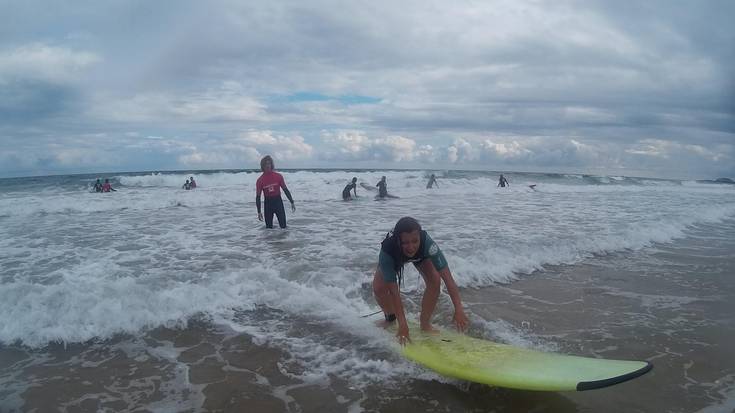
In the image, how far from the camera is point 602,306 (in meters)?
5.64

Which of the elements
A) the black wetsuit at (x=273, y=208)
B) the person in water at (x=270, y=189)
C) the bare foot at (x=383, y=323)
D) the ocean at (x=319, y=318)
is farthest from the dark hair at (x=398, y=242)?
the black wetsuit at (x=273, y=208)

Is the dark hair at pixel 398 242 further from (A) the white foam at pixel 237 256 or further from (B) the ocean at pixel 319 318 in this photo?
(A) the white foam at pixel 237 256

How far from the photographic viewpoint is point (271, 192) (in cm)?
1073

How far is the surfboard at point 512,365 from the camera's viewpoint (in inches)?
122

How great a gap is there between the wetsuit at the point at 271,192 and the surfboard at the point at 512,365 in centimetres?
700

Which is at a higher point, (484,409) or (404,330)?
(404,330)

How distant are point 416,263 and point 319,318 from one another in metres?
1.51

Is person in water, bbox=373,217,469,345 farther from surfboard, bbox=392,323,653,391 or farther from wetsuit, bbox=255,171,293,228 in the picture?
wetsuit, bbox=255,171,293,228

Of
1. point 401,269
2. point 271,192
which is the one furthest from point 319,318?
point 271,192

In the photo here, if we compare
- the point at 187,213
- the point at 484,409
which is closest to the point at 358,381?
the point at 484,409

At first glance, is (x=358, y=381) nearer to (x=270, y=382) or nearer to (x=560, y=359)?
(x=270, y=382)

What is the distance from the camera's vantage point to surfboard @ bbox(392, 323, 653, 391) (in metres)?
3.11

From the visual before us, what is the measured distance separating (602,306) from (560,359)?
2525 mm

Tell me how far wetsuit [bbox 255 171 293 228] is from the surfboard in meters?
7.00
